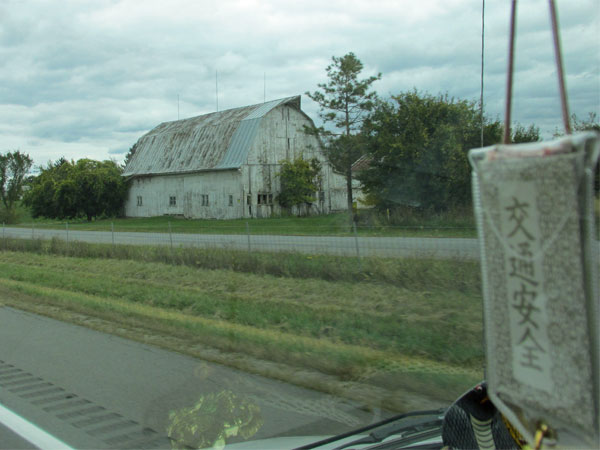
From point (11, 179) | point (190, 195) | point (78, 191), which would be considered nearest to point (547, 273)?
point (190, 195)

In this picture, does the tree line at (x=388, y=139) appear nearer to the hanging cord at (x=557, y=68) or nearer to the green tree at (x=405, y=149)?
the green tree at (x=405, y=149)

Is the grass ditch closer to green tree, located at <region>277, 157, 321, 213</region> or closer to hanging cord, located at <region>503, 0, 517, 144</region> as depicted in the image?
hanging cord, located at <region>503, 0, 517, 144</region>

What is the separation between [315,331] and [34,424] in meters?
3.89

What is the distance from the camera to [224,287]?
1130 cm

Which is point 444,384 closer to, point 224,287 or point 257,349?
point 257,349

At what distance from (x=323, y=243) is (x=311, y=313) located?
4798mm

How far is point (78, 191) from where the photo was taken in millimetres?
38406

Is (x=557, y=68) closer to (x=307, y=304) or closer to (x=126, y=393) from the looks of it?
(x=126, y=393)

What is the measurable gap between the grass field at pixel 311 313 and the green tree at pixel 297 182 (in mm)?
22084

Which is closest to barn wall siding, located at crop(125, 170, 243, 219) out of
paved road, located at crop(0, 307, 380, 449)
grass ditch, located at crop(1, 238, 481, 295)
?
grass ditch, located at crop(1, 238, 481, 295)

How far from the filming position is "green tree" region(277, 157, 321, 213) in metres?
35.6

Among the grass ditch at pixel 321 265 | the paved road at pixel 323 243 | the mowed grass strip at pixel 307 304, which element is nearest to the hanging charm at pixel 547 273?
the mowed grass strip at pixel 307 304

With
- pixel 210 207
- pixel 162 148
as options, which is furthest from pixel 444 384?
pixel 210 207

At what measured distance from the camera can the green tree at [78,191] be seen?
1336 inches
